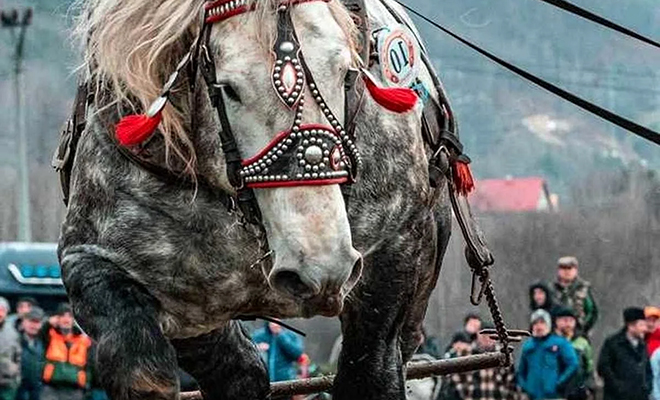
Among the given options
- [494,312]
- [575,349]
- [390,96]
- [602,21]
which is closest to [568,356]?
[575,349]

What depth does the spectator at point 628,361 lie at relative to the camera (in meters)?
13.5

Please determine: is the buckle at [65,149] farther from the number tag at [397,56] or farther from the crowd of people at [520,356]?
the crowd of people at [520,356]

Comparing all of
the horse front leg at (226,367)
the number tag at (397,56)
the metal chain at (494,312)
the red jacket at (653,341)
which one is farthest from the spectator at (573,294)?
the number tag at (397,56)

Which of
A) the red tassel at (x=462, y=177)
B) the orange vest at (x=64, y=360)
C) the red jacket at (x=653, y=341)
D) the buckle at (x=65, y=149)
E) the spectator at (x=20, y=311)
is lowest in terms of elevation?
the orange vest at (x=64, y=360)

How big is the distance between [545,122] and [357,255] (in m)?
30.2

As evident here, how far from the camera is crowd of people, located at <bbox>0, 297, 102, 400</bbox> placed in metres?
14.4

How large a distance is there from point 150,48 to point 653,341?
7747mm

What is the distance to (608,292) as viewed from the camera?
26.7m

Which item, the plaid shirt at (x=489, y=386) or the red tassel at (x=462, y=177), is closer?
the red tassel at (x=462, y=177)

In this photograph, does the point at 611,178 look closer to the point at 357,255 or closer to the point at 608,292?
the point at 608,292

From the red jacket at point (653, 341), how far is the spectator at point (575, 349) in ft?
1.61

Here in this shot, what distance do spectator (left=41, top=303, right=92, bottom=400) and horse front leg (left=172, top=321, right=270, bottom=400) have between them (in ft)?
23.2

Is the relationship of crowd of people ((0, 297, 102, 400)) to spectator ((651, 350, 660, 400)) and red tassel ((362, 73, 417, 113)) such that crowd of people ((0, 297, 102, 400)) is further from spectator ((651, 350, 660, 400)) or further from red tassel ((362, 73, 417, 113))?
red tassel ((362, 73, 417, 113))

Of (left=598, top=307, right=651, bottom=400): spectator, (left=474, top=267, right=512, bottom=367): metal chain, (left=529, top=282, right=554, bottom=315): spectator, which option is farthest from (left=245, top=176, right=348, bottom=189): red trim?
(left=529, top=282, right=554, bottom=315): spectator
